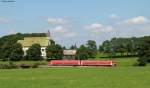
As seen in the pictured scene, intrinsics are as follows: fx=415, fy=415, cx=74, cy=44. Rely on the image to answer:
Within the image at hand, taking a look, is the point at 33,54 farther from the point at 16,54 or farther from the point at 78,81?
the point at 78,81

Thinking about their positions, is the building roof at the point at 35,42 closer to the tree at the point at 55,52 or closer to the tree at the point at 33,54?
the tree at the point at 55,52

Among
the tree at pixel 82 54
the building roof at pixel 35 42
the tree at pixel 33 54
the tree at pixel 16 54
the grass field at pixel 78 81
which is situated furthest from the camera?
the building roof at pixel 35 42

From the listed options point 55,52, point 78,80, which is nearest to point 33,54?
point 55,52

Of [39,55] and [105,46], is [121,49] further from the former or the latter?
[39,55]

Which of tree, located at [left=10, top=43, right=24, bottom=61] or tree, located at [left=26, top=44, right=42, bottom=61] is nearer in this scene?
tree, located at [left=26, top=44, right=42, bottom=61]

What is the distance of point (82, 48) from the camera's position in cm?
13062

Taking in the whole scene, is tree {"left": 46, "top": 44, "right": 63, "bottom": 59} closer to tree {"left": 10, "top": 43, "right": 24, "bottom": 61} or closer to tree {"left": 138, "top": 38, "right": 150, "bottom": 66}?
tree {"left": 10, "top": 43, "right": 24, "bottom": 61}

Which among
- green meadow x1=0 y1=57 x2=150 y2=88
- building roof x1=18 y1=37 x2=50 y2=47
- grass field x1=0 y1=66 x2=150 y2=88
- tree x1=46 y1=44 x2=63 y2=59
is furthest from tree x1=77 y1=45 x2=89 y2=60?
grass field x1=0 y1=66 x2=150 y2=88

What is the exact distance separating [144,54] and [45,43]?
230 ft

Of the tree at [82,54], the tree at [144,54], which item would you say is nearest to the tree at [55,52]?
the tree at [82,54]

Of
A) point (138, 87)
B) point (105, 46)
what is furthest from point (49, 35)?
point (138, 87)

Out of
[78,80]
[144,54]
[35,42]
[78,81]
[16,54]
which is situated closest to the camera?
[78,81]

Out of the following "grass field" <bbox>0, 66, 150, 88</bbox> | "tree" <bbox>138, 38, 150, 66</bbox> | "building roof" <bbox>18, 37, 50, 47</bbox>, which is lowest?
"grass field" <bbox>0, 66, 150, 88</bbox>

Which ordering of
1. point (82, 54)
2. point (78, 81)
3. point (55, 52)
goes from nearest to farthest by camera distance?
point (78, 81)
point (82, 54)
point (55, 52)
